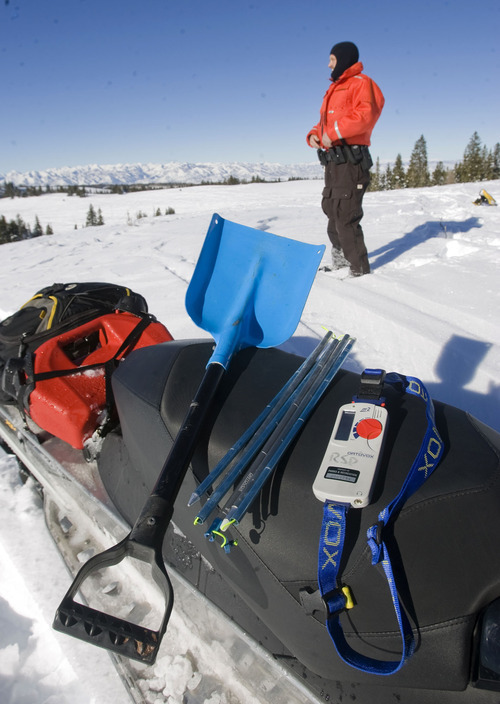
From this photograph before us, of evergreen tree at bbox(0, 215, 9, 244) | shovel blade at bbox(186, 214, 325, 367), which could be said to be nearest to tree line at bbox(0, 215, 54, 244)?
evergreen tree at bbox(0, 215, 9, 244)

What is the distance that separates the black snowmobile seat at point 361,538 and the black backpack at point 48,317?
0.93 metres

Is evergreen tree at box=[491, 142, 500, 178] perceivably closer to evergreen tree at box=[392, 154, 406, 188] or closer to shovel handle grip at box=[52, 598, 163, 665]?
evergreen tree at box=[392, 154, 406, 188]

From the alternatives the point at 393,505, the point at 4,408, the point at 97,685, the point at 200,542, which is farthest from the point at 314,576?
the point at 4,408

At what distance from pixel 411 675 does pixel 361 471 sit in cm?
39

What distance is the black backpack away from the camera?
1.91m

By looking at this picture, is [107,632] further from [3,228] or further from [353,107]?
[3,228]

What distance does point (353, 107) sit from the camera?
11.9 feet

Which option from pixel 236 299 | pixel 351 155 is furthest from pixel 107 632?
pixel 351 155

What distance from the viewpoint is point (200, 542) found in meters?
1.18

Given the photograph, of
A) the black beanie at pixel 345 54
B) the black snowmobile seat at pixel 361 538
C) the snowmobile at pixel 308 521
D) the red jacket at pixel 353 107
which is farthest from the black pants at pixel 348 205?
the black snowmobile seat at pixel 361 538

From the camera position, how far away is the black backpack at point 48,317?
6.25ft

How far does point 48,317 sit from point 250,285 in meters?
1.09

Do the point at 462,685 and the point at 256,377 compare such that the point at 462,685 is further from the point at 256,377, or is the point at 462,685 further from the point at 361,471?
the point at 256,377

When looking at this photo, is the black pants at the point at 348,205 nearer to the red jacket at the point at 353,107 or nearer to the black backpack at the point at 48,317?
the red jacket at the point at 353,107
